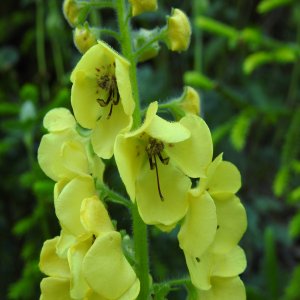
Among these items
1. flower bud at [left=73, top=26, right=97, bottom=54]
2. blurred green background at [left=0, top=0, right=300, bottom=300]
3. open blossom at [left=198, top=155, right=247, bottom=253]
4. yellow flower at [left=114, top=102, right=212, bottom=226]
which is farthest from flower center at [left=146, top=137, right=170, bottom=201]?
blurred green background at [left=0, top=0, right=300, bottom=300]

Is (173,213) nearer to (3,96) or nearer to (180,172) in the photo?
(180,172)

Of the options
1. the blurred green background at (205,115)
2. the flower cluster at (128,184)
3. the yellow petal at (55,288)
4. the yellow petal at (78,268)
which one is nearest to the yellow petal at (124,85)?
the flower cluster at (128,184)

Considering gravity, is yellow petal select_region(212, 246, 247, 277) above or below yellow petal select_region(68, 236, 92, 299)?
below

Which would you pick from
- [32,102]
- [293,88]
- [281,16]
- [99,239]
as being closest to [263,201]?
[293,88]

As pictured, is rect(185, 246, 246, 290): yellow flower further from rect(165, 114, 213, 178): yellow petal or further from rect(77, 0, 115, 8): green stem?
rect(77, 0, 115, 8): green stem

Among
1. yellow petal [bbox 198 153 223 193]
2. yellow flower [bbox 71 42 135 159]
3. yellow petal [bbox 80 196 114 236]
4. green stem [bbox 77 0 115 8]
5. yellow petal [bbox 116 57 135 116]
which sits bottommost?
yellow petal [bbox 80 196 114 236]

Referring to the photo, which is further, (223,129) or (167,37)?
(223,129)
